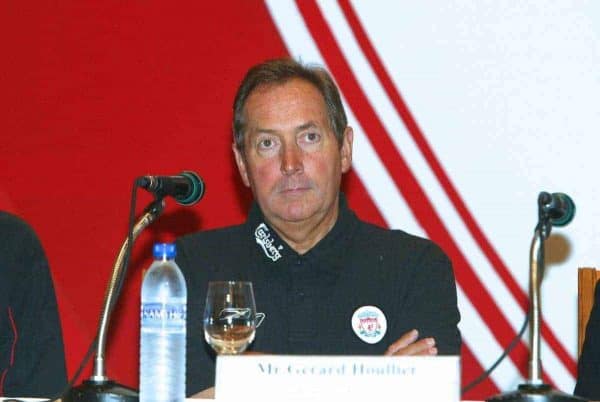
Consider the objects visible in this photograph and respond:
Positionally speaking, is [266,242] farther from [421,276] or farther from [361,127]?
[361,127]

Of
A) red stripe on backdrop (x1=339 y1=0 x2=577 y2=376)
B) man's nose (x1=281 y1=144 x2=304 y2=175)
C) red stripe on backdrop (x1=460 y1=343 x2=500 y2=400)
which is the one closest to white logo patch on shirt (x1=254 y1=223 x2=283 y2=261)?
man's nose (x1=281 y1=144 x2=304 y2=175)

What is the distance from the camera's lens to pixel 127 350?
4289 millimetres

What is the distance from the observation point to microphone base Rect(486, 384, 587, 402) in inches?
87.7

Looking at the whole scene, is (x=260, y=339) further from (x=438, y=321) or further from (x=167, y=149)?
(x=167, y=149)

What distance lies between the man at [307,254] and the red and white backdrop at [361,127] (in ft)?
1.82

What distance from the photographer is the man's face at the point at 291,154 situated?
3328 millimetres

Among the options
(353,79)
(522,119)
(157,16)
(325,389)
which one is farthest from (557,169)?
(325,389)

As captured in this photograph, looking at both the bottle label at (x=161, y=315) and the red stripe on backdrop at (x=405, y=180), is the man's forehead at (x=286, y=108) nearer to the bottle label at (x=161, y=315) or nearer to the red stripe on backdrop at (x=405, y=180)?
the red stripe on backdrop at (x=405, y=180)

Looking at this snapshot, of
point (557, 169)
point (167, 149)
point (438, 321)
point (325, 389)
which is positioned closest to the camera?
point (325, 389)

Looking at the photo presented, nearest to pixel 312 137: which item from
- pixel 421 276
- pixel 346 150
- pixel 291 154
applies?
pixel 291 154

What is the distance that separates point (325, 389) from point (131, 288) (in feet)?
7.55

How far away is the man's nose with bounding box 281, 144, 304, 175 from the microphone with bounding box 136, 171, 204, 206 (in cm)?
74

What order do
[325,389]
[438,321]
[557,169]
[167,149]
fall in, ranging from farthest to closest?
[167,149] → [557,169] → [438,321] → [325,389]

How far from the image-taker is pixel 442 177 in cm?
397
